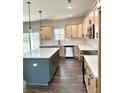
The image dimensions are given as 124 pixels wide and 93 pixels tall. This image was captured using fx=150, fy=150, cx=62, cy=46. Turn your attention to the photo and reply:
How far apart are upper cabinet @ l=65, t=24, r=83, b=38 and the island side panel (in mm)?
5684

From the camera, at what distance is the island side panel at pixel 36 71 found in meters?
4.56

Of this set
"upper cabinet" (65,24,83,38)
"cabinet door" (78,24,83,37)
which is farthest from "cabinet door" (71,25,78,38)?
"cabinet door" (78,24,83,37)

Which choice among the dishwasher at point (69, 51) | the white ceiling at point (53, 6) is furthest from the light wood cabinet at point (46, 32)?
the white ceiling at point (53, 6)

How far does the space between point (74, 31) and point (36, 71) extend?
588 cm

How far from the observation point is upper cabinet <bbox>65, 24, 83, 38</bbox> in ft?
32.3

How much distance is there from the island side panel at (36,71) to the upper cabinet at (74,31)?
18.6 feet

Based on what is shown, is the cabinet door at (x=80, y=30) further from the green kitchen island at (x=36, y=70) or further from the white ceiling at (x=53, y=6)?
the green kitchen island at (x=36, y=70)

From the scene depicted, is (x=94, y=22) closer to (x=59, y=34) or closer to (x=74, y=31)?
(x=74, y=31)

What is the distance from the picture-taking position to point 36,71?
15.1ft

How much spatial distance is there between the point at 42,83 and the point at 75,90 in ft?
3.54

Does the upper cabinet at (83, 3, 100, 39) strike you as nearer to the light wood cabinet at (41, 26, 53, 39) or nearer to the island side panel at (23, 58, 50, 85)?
the island side panel at (23, 58, 50, 85)
